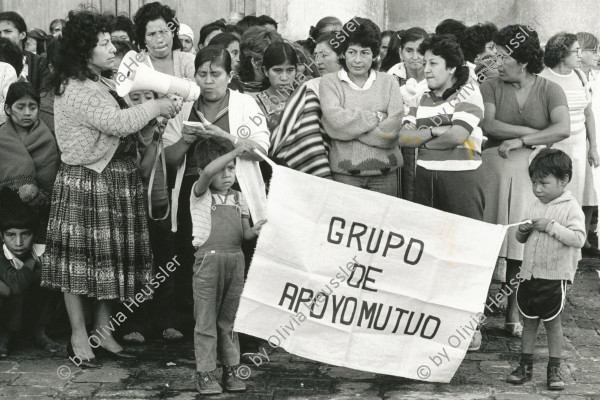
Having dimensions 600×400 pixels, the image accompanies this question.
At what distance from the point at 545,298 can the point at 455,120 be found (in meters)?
1.24

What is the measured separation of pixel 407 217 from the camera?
20.8 feet

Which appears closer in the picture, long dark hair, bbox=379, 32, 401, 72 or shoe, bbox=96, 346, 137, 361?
shoe, bbox=96, 346, 137, 361

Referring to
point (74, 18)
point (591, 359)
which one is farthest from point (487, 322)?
point (74, 18)

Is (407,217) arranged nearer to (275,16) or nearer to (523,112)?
(523,112)

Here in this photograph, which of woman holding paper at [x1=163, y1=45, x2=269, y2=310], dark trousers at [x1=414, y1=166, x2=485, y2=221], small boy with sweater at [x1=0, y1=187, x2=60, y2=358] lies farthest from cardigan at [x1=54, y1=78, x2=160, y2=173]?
dark trousers at [x1=414, y1=166, x2=485, y2=221]

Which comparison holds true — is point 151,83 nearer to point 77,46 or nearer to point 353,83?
point 77,46

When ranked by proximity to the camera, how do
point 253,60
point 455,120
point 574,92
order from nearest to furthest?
point 455,120 → point 253,60 → point 574,92

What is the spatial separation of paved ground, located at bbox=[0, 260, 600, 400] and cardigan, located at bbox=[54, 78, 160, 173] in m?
1.31

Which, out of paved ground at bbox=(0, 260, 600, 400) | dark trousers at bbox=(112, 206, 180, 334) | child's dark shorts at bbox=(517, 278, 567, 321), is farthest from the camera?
dark trousers at bbox=(112, 206, 180, 334)

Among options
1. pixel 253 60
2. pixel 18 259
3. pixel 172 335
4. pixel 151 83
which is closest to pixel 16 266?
pixel 18 259

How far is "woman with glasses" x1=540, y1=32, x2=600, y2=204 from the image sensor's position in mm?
8836

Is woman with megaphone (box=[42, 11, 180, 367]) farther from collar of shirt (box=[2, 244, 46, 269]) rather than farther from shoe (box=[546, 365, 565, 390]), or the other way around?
shoe (box=[546, 365, 565, 390])

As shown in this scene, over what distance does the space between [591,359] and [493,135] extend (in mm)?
1650

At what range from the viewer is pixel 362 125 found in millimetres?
6941
